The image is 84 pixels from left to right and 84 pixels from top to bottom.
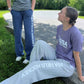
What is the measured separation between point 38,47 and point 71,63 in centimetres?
60

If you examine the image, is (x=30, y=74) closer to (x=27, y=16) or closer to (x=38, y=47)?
(x=38, y=47)

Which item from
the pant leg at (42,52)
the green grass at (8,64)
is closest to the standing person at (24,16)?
the green grass at (8,64)

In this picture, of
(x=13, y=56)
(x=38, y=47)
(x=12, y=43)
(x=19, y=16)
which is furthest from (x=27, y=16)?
(x=12, y=43)

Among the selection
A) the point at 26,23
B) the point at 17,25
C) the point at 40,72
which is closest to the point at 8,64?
the point at 17,25

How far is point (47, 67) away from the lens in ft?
7.85

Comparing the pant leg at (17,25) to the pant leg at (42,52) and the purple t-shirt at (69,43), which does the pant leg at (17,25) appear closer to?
the pant leg at (42,52)

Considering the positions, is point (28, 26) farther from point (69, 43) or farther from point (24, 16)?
point (69, 43)

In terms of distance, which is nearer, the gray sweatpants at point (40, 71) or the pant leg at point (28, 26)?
the gray sweatpants at point (40, 71)

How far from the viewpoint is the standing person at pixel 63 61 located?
236 centimetres

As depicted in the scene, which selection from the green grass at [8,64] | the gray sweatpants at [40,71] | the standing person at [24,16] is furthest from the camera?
the standing person at [24,16]

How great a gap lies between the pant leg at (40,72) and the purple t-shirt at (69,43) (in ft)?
0.41

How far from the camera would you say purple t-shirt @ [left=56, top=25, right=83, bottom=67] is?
2.40 metres

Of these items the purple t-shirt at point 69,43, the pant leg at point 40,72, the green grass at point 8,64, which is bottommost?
the green grass at point 8,64

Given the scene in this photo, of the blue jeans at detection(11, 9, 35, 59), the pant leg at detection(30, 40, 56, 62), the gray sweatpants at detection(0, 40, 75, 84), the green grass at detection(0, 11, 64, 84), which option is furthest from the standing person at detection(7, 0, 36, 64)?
the gray sweatpants at detection(0, 40, 75, 84)
